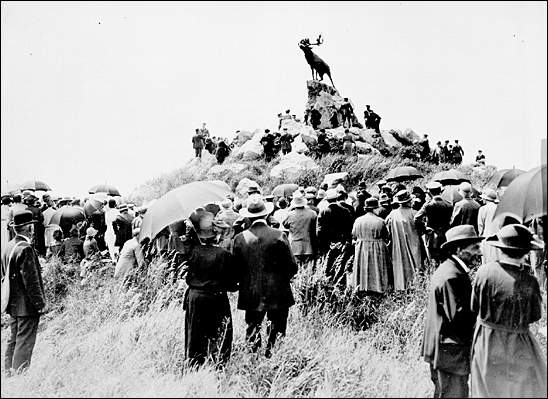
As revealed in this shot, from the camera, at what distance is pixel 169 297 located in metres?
6.54

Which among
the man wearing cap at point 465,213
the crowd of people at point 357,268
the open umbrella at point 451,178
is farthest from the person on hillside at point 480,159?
the man wearing cap at point 465,213

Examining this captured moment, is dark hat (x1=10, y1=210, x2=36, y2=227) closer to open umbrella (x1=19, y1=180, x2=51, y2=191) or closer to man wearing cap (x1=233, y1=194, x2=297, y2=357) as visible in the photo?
man wearing cap (x1=233, y1=194, x2=297, y2=357)

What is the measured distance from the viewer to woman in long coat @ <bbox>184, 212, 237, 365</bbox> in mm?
4523

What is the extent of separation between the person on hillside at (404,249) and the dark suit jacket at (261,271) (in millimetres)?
2408

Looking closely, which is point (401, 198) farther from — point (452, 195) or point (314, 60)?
point (314, 60)

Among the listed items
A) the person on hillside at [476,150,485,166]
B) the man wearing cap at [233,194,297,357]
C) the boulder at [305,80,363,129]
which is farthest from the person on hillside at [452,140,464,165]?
the man wearing cap at [233,194,297,357]

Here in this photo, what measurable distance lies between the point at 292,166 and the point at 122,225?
1226 cm

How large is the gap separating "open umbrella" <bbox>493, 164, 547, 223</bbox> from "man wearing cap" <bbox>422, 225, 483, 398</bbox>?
3.21 feet

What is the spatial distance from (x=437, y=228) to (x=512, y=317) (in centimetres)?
350

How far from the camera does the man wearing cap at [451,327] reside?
11.9 feet

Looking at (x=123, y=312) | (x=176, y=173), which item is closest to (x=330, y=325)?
(x=123, y=312)

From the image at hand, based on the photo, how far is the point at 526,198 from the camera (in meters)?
4.45

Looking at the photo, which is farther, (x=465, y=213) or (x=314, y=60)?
(x=314, y=60)

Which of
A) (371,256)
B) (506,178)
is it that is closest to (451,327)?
(371,256)
